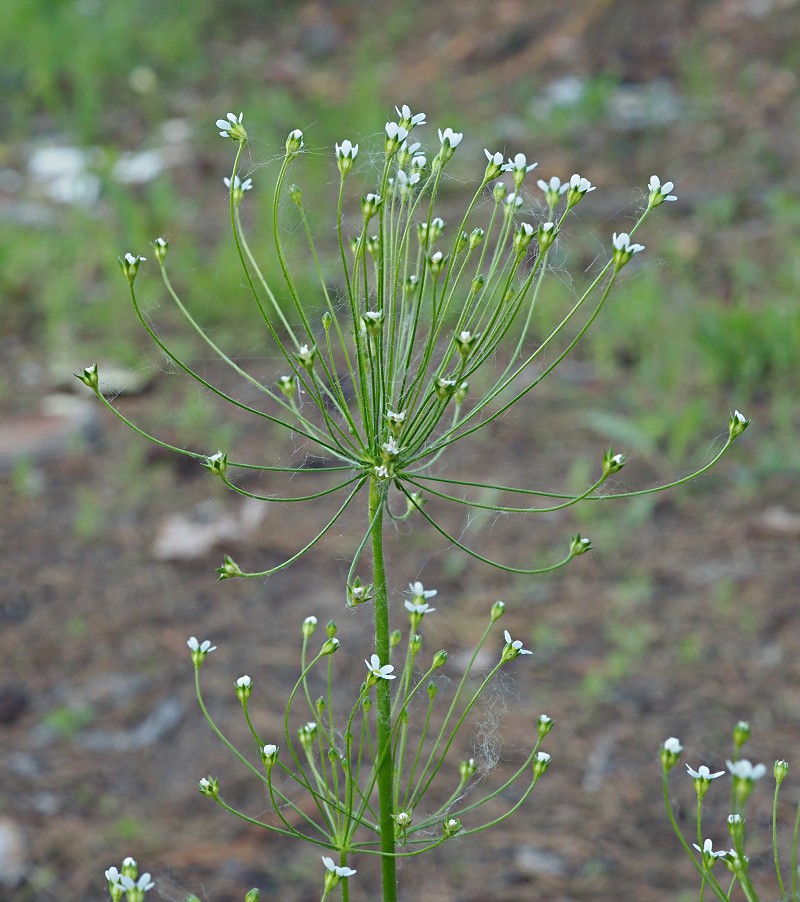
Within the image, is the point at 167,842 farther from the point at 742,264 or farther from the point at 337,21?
the point at 337,21

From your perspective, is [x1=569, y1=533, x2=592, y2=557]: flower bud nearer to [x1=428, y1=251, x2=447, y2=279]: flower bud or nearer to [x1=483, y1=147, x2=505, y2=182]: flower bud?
[x1=428, y1=251, x2=447, y2=279]: flower bud

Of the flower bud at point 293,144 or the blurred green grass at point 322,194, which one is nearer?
the flower bud at point 293,144

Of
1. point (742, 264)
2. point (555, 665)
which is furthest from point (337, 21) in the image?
point (555, 665)

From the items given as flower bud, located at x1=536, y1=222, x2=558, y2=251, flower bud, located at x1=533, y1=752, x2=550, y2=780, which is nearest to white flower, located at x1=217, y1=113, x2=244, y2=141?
flower bud, located at x1=536, y1=222, x2=558, y2=251

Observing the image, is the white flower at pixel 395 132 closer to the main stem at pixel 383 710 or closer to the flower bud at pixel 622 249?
the flower bud at pixel 622 249

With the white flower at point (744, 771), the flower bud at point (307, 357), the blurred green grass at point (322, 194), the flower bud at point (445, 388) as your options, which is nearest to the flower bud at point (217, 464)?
the flower bud at point (307, 357)

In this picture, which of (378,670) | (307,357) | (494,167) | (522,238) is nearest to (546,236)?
(522,238)
